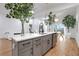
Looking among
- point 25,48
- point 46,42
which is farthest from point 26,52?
point 46,42

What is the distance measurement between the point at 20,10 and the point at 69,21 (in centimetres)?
83

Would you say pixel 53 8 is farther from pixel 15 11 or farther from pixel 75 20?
pixel 15 11

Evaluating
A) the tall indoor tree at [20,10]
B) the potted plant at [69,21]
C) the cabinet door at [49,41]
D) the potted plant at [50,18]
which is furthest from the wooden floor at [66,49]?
the tall indoor tree at [20,10]

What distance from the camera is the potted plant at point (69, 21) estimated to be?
2.16m

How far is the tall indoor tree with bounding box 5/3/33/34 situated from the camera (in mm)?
2111

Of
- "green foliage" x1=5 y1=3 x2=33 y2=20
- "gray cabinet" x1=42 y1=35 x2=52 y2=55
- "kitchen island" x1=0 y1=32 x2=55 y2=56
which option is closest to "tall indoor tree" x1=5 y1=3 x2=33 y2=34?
"green foliage" x1=5 y1=3 x2=33 y2=20

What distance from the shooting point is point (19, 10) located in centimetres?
214

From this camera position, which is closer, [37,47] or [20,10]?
[20,10]

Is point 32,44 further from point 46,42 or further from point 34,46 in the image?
point 46,42

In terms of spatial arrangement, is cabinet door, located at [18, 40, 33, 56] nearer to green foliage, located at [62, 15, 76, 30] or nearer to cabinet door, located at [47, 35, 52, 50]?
cabinet door, located at [47, 35, 52, 50]

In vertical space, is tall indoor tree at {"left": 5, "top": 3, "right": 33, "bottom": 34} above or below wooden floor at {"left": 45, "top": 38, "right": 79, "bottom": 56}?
above

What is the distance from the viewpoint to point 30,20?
84.9 inches

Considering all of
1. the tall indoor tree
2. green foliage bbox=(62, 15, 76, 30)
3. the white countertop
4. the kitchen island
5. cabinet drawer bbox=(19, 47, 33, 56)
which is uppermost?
the tall indoor tree

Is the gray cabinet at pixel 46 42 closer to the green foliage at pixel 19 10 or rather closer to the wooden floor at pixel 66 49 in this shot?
the wooden floor at pixel 66 49
